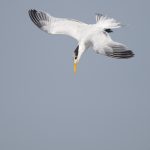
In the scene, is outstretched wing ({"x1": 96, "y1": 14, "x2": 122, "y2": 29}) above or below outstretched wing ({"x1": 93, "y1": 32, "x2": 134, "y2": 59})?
above

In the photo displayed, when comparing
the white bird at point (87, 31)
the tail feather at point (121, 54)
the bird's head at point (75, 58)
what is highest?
the white bird at point (87, 31)

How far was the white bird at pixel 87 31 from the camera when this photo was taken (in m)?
13.6

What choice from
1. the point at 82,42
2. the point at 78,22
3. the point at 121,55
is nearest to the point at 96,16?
the point at 78,22

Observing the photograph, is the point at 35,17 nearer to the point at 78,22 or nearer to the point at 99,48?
the point at 78,22

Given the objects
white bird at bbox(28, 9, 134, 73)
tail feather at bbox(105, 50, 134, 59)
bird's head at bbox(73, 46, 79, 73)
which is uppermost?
white bird at bbox(28, 9, 134, 73)

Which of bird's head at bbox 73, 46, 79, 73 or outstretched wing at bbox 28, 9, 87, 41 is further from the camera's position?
outstretched wing at bbox 28, 9, 87, 41

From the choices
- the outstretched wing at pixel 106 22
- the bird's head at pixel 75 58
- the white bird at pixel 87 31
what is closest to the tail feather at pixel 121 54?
the white bird at pixel 87 31

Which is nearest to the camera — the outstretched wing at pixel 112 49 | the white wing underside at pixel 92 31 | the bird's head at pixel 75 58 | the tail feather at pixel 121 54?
the tail feather at pixel 121 54

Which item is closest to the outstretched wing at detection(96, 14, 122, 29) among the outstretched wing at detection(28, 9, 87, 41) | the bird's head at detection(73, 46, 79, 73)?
the outstretched wing at detection(28, 9, 87, 41)

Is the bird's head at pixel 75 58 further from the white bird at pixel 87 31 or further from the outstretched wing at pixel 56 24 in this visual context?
the outstretched wing at pixel 56 24

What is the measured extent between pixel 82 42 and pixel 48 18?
2079 mm

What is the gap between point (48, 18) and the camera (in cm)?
1616

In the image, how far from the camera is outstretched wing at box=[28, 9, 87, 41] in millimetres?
15195

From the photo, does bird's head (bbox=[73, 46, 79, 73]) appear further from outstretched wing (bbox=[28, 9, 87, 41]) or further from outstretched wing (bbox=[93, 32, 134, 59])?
outstretched wing (bbox=[28, 9, 87, 41])
